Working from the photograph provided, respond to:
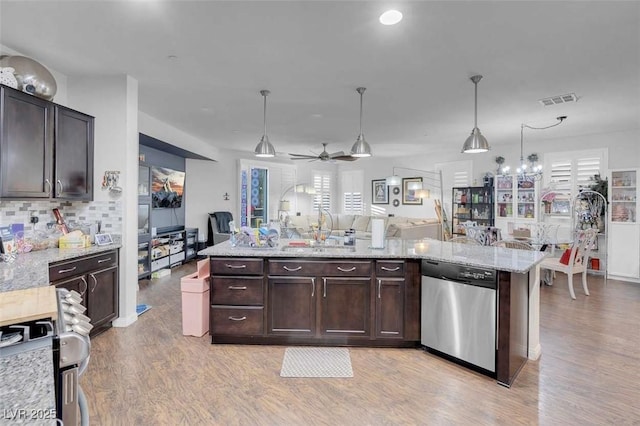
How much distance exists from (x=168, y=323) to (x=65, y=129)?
7.38 feet

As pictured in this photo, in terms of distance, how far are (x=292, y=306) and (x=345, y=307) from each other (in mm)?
496

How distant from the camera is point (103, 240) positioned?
343cm

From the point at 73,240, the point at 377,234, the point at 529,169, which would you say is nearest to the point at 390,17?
the point at 377,234

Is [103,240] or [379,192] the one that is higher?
[379,192]

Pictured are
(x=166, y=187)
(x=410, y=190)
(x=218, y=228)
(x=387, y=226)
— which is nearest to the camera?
(x=166, y=187)

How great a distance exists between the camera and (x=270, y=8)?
7.64 ft

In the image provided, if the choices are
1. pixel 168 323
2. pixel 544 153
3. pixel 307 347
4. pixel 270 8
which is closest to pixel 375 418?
pixel 307 347

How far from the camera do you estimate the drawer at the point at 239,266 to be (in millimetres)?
3096

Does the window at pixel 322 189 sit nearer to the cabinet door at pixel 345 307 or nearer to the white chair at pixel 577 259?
the white chair at pixel 577 259

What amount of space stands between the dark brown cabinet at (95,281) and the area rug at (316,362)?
1.90m

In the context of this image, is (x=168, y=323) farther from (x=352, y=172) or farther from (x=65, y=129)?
(x=352, y=172)

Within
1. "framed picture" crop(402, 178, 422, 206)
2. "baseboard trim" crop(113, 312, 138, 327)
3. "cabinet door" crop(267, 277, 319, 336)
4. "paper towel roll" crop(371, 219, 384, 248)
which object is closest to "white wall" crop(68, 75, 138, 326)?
"baseboard trim" crop(113, 312, 138, 327)

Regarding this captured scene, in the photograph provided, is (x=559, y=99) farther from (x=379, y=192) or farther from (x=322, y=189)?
(x=322, y=189)

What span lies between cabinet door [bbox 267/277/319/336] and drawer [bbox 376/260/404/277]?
613mm
